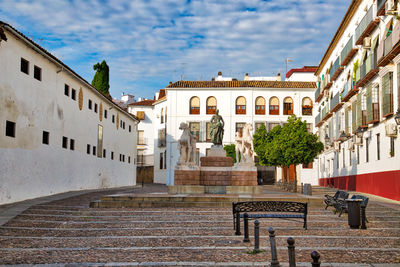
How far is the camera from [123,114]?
42.3 metres

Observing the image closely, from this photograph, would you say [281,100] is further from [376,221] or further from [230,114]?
[376,221]

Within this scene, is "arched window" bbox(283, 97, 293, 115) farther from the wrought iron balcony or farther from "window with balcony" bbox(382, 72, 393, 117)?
"window with balcony" bbox(382, 72, 393, 117)

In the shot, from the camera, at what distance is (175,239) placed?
962 centimetres

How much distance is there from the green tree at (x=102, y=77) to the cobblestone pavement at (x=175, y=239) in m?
33.7

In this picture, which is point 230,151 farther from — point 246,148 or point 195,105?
point 246,148

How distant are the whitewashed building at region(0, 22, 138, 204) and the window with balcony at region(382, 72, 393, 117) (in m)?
16.5

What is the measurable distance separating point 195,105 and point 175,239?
41.8 metres

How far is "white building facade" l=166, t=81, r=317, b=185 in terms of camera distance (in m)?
50.2

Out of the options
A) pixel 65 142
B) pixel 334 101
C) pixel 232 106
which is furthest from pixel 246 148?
pixel 232 106

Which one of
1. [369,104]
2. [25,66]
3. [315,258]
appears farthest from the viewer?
[369,104]

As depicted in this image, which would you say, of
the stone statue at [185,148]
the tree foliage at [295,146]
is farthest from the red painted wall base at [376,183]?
the stone statue at [185,148]

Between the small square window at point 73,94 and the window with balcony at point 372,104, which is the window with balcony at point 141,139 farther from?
the window with balcony at point 372,104

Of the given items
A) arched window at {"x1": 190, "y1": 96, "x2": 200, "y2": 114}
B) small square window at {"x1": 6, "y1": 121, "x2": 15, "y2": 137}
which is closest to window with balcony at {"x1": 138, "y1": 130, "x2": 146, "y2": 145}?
arched window at {"x1": 190, "y1": 96, "x2": 200, "y2": 114}

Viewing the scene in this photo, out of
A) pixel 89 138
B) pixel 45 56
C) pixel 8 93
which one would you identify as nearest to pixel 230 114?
pixel 89 138
